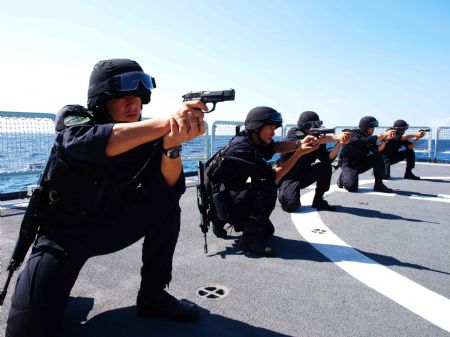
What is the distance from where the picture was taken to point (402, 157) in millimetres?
7719

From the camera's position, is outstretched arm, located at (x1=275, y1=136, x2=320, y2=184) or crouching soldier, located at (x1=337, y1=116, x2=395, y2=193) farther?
crouching soldier, located at (x1=337, y1=116, x2=395, y2=193)

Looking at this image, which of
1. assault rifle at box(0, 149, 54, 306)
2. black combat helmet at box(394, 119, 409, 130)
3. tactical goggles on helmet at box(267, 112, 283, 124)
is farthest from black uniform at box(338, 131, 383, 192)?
assault rifle at box(0, 149, 54, 306)

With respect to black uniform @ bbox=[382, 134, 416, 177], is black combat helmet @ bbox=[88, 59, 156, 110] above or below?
above

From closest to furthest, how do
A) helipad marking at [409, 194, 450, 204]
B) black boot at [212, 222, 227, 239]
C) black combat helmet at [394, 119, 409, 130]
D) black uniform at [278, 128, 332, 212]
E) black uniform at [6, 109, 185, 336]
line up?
black uniform at [6, 109, 185, 336] → black boot at [212, 222, 227, 239] → black uniform at [278, 128, 332, 212] → helipad marking at [409, 194, 450, 204] → black combat helmet at [394, 119, 409, 130]

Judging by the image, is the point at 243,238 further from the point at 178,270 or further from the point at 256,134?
the point at 256,134

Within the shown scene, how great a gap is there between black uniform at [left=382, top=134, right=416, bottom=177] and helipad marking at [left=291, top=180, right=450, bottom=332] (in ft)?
15.7

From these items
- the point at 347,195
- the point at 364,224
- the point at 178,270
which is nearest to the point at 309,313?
the point at 178,270

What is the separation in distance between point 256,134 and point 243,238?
3.55 feet

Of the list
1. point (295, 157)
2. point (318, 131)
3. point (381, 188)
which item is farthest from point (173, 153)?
point (381, 188)

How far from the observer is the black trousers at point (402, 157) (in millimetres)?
7578

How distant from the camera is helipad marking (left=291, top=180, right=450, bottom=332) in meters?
1.96

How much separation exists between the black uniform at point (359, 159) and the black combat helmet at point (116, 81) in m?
4.98

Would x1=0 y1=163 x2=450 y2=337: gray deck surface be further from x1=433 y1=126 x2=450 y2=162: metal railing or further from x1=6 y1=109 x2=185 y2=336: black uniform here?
x1=433 y1=126 x2=450 y2=162: metal railing

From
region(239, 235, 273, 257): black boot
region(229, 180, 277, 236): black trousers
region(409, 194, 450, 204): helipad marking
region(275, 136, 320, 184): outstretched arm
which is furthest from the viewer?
region(409, 194, 450, 204): helipad marking
